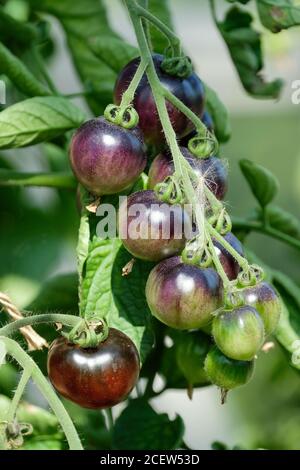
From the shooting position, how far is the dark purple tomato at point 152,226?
38.8 inches

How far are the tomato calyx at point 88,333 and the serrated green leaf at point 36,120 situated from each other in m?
0.26

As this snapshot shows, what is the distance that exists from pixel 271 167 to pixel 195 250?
2.29m

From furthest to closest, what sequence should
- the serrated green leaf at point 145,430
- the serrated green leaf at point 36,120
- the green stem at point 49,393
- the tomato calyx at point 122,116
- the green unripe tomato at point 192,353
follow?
the serrated green leaf at point 145,430 < the green unripe tomato at point 192,353 < the serrated green leaf at point 36,120 < the tomato calyx at point 122,116 < the green stem at point 49,393

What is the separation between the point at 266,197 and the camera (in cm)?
137

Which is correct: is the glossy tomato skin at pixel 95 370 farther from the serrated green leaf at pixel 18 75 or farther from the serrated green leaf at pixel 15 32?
the serrated green leaf at pixel 15 32

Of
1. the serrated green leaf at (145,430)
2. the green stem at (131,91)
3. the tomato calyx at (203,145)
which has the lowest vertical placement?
the serrated green leaf at (145,430)

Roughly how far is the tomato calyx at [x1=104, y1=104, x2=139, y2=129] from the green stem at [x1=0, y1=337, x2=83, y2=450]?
0.73ft

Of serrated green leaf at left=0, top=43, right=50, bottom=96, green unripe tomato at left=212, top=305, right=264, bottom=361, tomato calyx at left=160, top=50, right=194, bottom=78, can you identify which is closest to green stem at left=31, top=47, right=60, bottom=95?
serrated green leaf at left=0, top=43, right=50, bottom=96

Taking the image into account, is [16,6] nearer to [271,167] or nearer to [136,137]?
[136,137]

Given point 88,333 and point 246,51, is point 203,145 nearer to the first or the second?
point 88,333

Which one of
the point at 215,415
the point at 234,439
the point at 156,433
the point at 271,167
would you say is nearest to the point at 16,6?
the point at 156,433

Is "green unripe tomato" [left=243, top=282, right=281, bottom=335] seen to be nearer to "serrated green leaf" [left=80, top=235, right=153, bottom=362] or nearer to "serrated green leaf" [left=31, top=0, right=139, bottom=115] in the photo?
"serrated green leaf" [left=80, top=235, right=153, bottom=362]

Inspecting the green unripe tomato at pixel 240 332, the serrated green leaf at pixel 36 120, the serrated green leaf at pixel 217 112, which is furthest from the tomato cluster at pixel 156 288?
the serrated green leaf at pixel 217 112

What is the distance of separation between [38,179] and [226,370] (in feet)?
1.36
